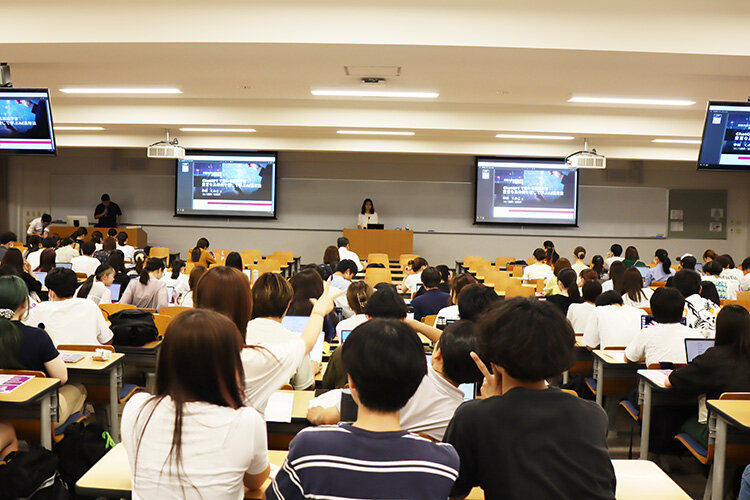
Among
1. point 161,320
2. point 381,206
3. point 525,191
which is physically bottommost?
point 161,320

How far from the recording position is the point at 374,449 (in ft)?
4.75

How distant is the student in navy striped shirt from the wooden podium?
1181cm

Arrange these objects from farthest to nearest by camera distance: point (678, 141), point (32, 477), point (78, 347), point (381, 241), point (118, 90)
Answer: point (381, 241), point (678, 141), point (118, 90), point (78, 347), point (32, 477)

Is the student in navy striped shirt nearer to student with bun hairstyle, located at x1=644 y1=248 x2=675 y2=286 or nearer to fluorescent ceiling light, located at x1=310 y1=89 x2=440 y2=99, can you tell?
fluorescent ceiling light, located at x1=310 y1=89 x2=440 y2=99

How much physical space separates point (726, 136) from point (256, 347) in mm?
5159

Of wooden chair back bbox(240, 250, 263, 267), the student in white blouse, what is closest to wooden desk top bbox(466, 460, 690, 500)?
the student in white blouse

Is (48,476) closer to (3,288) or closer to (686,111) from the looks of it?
(3,288)

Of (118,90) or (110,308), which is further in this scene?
(118,90)

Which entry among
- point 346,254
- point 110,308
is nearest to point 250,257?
point 346,254

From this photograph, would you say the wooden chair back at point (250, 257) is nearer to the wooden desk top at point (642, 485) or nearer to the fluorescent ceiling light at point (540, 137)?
the fluorescent ceiling light at point (540, 137)

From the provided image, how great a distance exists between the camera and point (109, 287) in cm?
633

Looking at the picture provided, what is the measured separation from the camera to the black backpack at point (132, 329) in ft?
15.1

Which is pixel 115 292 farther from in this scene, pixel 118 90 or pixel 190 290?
pixel 118 90

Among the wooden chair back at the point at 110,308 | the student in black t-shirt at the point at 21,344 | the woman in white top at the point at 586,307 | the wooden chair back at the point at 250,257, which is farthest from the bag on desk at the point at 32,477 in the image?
the wooden chair back at the point at 250,257
